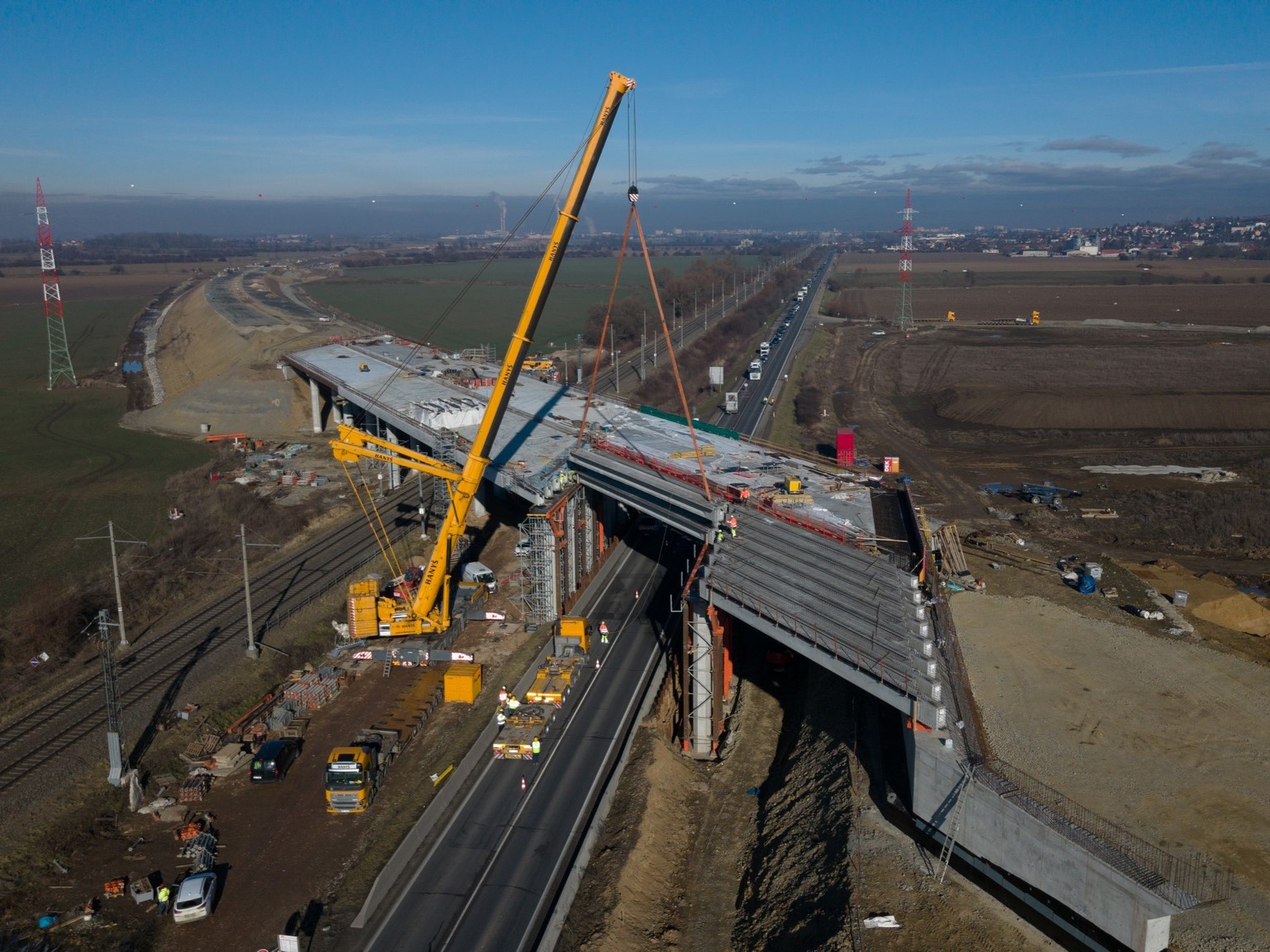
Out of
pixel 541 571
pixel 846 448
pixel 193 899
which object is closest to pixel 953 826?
pixel 193 899

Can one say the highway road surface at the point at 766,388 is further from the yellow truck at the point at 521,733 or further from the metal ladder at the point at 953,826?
the metal ladder at the point at 953,826

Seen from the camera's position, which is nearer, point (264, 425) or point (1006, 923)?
point (1006, 923)

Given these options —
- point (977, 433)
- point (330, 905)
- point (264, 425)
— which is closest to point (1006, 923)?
point (330, 905)

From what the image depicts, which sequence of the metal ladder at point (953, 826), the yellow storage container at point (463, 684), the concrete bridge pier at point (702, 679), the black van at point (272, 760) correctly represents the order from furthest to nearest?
the yellow storage container at point (463, 684) → the concrete bridge pier at point (702, 679) → the black van at point (272, 760) → the metal ladder at point (953, 826)

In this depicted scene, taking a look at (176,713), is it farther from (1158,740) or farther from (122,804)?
(1158,740)

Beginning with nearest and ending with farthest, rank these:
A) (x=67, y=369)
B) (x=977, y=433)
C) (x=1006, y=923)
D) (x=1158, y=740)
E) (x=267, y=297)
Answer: (x=1006, y=923), (x=1158, y=740), (x=977, y=433), (x=67, y=369), (x=267, y=297)

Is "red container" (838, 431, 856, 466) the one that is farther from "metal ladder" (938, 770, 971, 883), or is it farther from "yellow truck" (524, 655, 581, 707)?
"metal ladder" (938, 770, 971, 883)

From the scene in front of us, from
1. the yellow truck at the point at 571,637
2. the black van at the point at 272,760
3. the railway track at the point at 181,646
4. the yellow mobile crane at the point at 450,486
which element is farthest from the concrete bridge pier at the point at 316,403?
the black van at the point at 272,760

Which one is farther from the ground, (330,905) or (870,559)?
(870,559)
